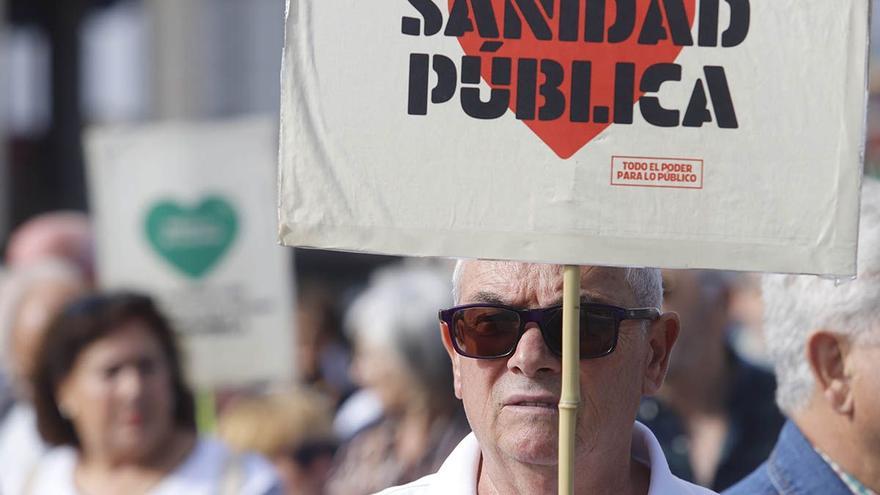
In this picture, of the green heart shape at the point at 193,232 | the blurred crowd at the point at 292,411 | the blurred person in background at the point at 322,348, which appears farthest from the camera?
the blurred person in background at the point at 322,348

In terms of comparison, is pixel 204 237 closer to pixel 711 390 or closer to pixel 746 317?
pixel 711 390

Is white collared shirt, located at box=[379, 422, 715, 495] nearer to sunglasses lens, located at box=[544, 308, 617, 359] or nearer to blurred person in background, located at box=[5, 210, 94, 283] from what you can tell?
A: sunglasses lens, located at box=[544, 308, 617, 359]

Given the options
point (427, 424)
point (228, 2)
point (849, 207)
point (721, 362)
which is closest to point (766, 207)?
point (849, 207)

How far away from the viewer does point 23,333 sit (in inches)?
311

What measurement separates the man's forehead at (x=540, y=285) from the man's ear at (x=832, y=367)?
0.78 meters

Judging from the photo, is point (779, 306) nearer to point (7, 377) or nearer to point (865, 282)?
point (865, 282)

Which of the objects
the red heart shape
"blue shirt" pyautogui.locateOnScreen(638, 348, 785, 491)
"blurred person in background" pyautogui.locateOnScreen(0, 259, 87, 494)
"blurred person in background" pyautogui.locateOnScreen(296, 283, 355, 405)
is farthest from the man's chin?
"blurred person in background" pyautogui.locateOnScreen(296, 283, 355, 405)

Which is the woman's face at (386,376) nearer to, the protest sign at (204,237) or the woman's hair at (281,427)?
the woman's hair at (281,427)

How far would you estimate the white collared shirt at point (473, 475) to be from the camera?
2852 mm

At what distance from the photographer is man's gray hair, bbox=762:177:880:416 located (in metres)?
3.38

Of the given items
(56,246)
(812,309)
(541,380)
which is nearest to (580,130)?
(541,380)

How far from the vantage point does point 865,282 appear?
338 centimetres

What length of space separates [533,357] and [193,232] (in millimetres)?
4702

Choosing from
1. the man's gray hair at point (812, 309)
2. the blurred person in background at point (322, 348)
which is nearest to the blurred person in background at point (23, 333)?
the blurred person in background at point (322, 348)
